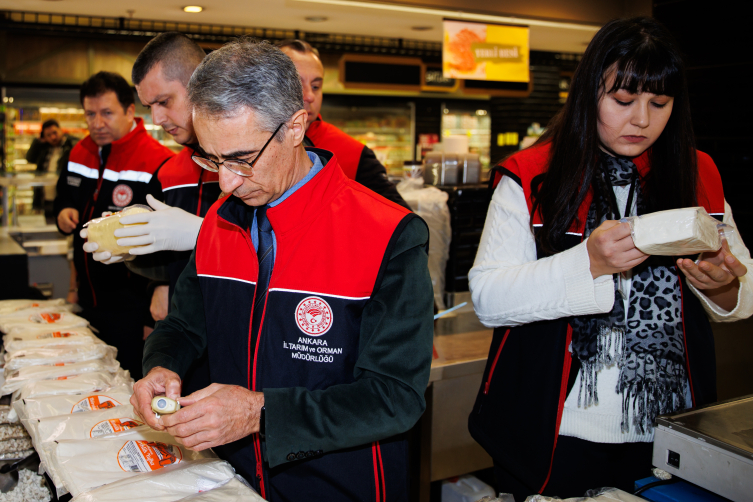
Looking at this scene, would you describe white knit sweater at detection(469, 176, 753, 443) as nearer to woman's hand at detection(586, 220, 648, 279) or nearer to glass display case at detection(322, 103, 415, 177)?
woman's hand at detection(586, 220, 648, 279)

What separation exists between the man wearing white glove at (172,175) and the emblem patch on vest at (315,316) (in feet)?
2.82

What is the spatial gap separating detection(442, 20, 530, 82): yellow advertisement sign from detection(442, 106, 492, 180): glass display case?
3.71m

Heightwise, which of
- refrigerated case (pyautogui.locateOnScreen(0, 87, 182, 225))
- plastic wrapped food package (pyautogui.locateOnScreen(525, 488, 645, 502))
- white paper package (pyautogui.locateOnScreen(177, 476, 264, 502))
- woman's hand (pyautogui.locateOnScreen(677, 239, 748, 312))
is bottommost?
white paper package (pyautogui.locateOnScreen(177, 476, 264, 502))

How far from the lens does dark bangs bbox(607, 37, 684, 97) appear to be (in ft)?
4.58

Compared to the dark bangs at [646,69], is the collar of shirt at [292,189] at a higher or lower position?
lower

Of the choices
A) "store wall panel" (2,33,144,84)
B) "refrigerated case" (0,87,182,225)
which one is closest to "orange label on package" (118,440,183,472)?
"refrigerated case" (0,87,182,225)

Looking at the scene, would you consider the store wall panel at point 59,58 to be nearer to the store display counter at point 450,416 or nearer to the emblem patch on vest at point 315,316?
the store display counter at point 450,416

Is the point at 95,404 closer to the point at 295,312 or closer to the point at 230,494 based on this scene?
the point at 230,494

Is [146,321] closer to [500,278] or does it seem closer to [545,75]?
[500,278]

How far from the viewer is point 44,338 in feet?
7.06

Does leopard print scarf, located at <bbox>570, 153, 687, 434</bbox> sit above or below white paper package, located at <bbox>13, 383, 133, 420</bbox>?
above

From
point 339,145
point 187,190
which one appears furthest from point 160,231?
point 339,145

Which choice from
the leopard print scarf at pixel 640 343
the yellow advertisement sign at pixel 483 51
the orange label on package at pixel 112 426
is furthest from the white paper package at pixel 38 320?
the yellow advertisement sign at pixel 483 51

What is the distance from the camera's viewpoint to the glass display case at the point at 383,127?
9.30 m
